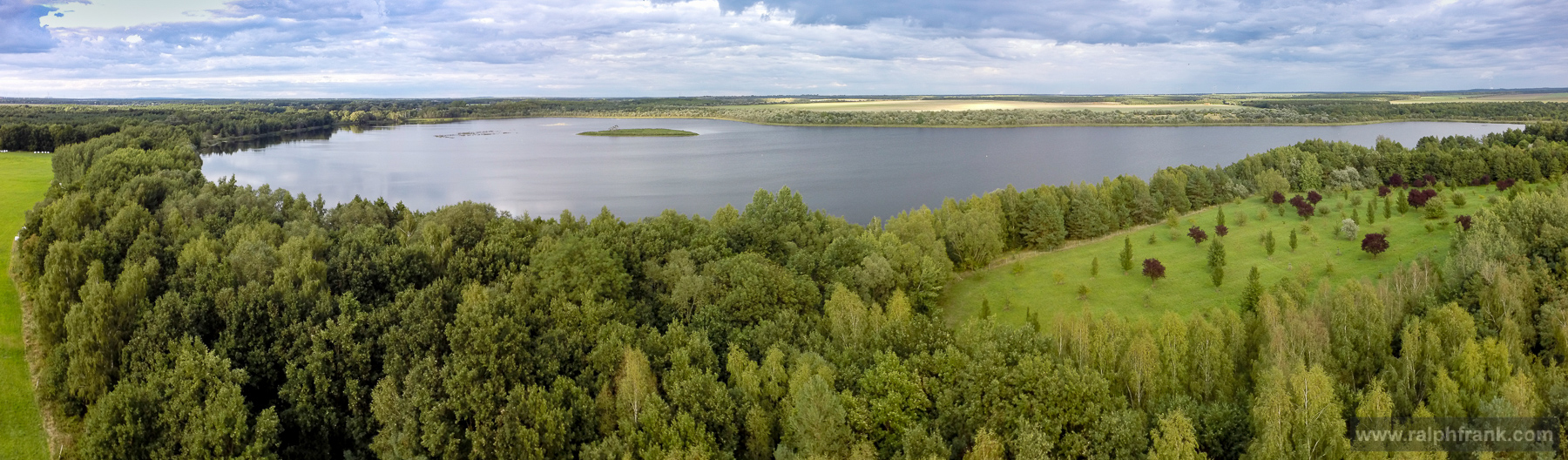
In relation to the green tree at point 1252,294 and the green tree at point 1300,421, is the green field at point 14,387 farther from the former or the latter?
the green tree at point 1252,294

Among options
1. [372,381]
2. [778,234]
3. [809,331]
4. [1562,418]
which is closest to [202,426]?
[372,381]

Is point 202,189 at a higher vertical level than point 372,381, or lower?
higher

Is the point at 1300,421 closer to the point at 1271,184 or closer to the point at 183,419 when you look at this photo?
the point at 183,419

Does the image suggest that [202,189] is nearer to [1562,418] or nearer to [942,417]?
[942,417]

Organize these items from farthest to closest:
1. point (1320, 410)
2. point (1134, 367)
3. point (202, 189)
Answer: point (202, 189), point (1134, 367), point (1320, 410)

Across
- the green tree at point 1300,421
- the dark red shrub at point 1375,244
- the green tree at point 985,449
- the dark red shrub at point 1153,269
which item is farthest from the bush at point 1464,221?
the green tree at point 985,449

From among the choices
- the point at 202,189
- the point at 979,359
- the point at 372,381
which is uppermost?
the point at 202,189

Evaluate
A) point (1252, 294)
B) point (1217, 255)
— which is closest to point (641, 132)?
point (1217, 255)

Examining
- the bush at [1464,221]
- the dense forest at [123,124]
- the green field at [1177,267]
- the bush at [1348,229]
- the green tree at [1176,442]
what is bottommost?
the green field at [1177,267]
